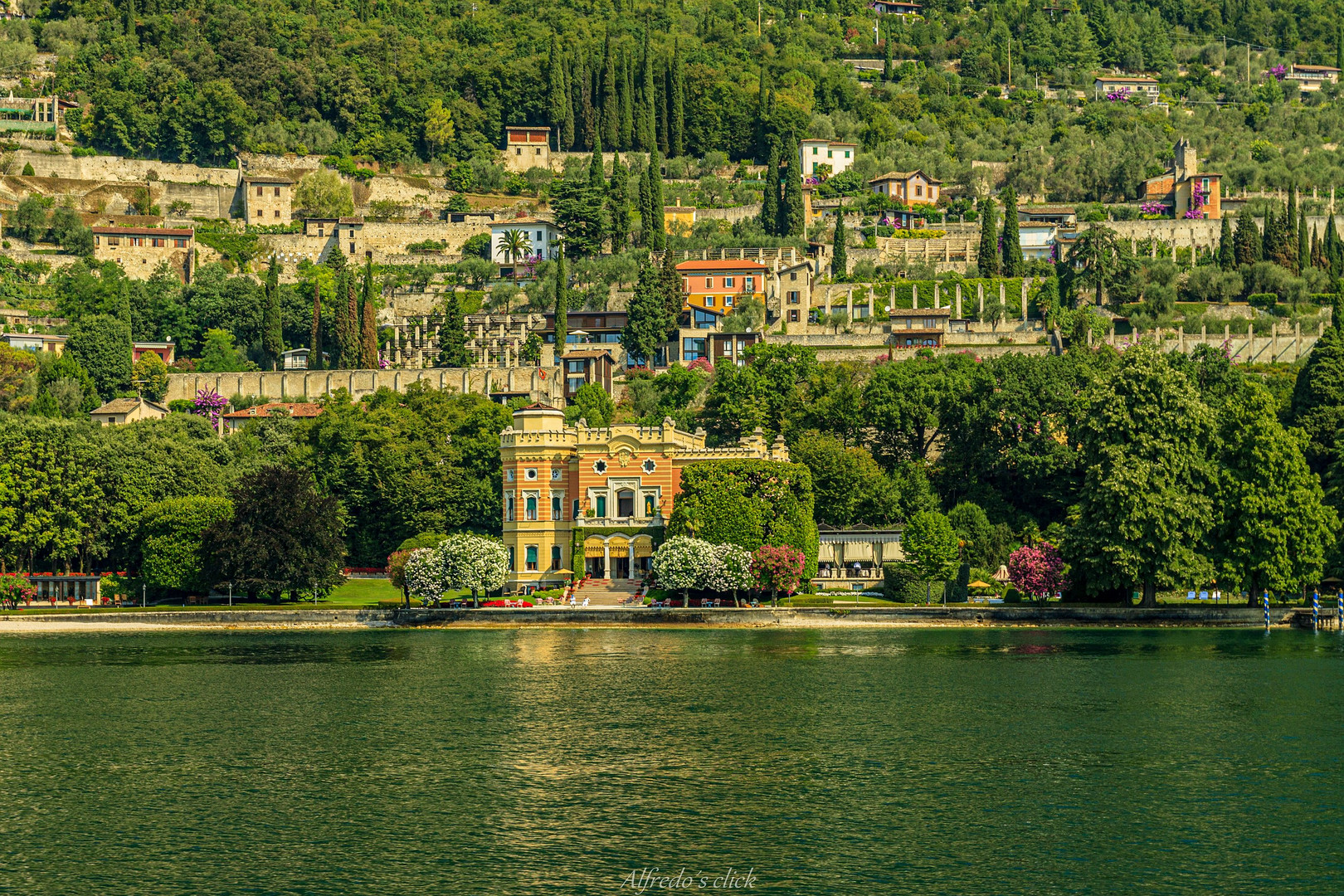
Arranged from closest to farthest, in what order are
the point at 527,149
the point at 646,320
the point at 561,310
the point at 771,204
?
1. the point at 646,320
2. the point at 561,310
3. the point at 771,204
4. the point at 527,149

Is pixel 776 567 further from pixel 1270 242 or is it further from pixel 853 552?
pixel 1270 242

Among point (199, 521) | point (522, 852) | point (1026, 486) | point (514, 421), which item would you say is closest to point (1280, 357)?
point (1026, 486)

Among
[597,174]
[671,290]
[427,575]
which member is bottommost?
[427,575]

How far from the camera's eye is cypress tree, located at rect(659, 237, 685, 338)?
361 feet

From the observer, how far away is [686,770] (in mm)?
38062

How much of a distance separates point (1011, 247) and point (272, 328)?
5116 cm

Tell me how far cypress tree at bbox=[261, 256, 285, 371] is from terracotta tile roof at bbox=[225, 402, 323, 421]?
11.1 metres

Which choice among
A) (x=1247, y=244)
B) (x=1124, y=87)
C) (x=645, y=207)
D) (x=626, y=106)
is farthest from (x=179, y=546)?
(x=1124, y=87)

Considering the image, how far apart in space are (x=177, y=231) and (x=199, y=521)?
61317mm

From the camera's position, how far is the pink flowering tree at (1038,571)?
68.6m

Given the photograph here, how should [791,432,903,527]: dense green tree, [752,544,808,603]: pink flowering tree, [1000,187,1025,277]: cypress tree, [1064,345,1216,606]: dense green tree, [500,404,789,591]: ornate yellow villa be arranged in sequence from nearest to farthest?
1. [1064,345,1216,606]: dense green tree
2. [752,544,808,603]: pink flowering tree
3. [500,404,789,591]: ornate yellow villa
4. [791,432,903,527]: dense green tree
5. [1000,187,1025,277]: cypress tree

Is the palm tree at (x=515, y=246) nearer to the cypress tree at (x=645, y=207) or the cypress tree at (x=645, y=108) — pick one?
the cypress tree at (x=645, y=207)

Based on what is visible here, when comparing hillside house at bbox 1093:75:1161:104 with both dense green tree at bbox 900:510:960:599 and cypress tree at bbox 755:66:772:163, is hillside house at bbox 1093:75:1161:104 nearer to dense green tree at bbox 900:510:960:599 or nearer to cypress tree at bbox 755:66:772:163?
cypress tree at bbox 755:66:772:163

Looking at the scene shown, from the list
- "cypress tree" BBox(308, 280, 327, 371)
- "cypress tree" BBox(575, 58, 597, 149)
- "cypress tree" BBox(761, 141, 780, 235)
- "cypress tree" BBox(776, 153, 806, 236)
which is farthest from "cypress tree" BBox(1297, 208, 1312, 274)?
"cypress tree" BBox(308, 280, 327, 371)
